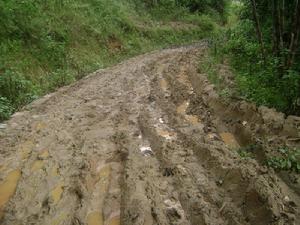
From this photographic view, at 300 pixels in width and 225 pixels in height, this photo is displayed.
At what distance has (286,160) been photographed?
4926mm

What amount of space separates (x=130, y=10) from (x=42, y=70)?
456 inches

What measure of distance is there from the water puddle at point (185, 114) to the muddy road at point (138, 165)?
2cm

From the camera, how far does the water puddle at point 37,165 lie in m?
4.98

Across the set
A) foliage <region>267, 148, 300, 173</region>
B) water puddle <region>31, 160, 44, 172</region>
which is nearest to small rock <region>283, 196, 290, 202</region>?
foliage <region>267, 148, 300, 173</region>

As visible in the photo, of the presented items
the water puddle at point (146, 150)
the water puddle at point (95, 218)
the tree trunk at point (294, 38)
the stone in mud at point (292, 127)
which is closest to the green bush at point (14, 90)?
the water puddle at point (146, 150)

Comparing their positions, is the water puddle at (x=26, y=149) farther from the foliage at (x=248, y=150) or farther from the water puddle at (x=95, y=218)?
the foliage at (x=248, y=150)

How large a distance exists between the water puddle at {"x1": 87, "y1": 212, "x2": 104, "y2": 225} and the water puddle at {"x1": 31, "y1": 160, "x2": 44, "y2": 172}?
143 cm

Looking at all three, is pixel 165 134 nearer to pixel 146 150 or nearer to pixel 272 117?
pixel 146 150

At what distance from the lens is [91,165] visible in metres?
5.00

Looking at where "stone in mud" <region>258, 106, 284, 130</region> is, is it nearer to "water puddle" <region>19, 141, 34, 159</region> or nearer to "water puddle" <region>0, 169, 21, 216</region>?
"water puddle" <region>19, 141, 34, 159</region>

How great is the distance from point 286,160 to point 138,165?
192 cm

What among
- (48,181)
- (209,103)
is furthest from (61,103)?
(48,181)

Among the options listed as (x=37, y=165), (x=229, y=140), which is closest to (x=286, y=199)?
(x=229, y=140)

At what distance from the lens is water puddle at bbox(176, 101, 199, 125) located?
269 inches
